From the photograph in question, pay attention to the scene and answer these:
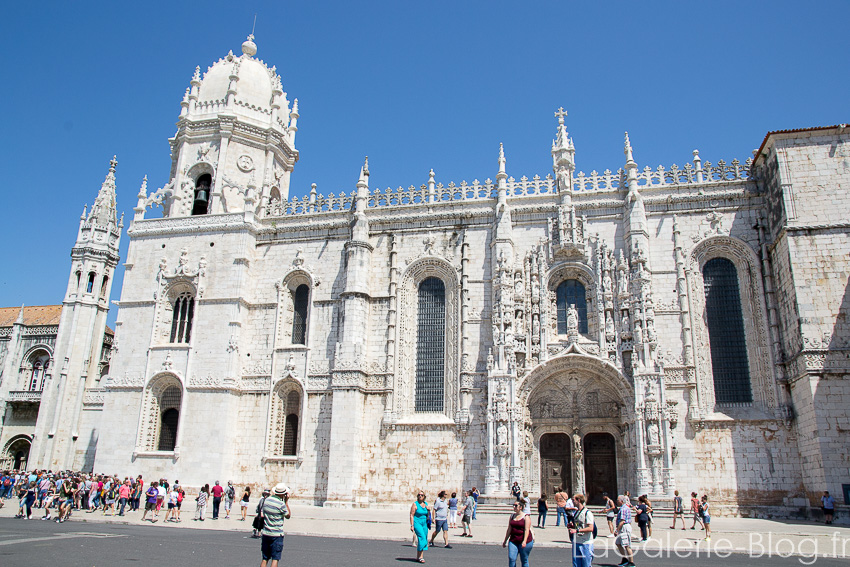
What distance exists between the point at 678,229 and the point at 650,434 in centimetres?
858

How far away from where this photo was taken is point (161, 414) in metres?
28.5

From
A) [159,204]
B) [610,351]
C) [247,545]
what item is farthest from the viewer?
[159,204]

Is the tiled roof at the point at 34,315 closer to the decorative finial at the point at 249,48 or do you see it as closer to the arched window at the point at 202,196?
the arched window at the point at 202,196

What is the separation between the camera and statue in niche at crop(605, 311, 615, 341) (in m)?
24.9

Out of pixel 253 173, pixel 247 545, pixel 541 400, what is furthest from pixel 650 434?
pixel 253 173

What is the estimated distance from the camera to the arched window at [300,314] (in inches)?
1147

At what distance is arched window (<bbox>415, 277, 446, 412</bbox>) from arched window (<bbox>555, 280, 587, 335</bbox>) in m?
4.94

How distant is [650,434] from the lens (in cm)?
2298

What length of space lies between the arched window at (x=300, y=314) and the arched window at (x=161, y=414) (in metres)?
5.47

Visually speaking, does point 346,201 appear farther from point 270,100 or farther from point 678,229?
point 678,229

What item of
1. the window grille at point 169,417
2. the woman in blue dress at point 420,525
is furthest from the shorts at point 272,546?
the window grille at point 169,417

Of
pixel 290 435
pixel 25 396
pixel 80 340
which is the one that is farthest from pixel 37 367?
pixel 290 435

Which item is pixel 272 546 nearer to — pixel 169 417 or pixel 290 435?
pixel 290 435

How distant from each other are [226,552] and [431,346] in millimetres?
14859
